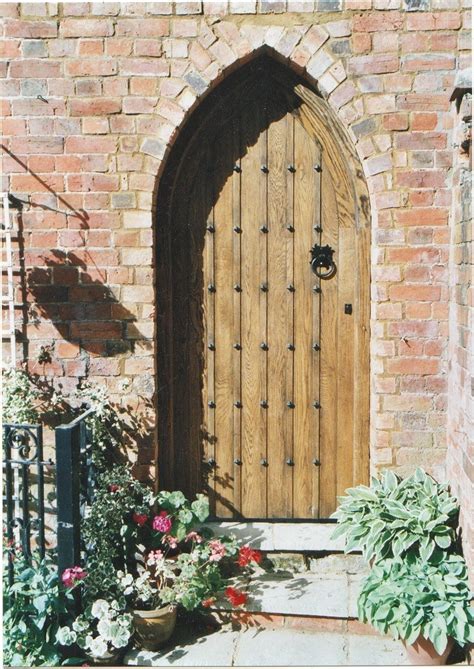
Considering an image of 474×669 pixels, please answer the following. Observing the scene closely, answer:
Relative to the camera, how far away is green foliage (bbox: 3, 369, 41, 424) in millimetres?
3879

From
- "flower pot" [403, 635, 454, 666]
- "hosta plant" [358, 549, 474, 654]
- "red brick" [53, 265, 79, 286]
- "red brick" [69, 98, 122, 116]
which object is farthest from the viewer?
"red brick" [53, 265, 79, 286]

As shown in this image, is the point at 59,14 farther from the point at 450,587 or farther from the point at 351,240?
the point at 450,587

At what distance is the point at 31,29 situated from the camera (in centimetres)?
387

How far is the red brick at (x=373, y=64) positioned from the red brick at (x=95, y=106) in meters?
1.27

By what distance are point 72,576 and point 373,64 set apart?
302 centimetres

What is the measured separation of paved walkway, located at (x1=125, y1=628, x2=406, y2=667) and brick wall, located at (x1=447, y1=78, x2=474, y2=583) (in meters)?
0.66

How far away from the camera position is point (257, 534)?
4.21 m

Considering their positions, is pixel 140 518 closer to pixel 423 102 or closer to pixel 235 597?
pixel 235 597

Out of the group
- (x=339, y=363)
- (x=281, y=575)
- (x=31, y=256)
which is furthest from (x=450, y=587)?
(x=31, y=256)

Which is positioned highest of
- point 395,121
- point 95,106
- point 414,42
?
point 414,42

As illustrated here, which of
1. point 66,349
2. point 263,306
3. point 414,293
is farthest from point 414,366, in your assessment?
point 66,349

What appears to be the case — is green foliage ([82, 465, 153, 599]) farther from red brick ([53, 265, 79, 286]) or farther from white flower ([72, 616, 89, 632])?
red brick ([53, 265, 79, 286])

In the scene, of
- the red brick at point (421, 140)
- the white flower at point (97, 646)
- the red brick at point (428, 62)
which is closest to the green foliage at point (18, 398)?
the white flower at point (97, 646)

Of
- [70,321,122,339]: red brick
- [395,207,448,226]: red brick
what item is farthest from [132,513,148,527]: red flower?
[395,207,448,226]: red brick
